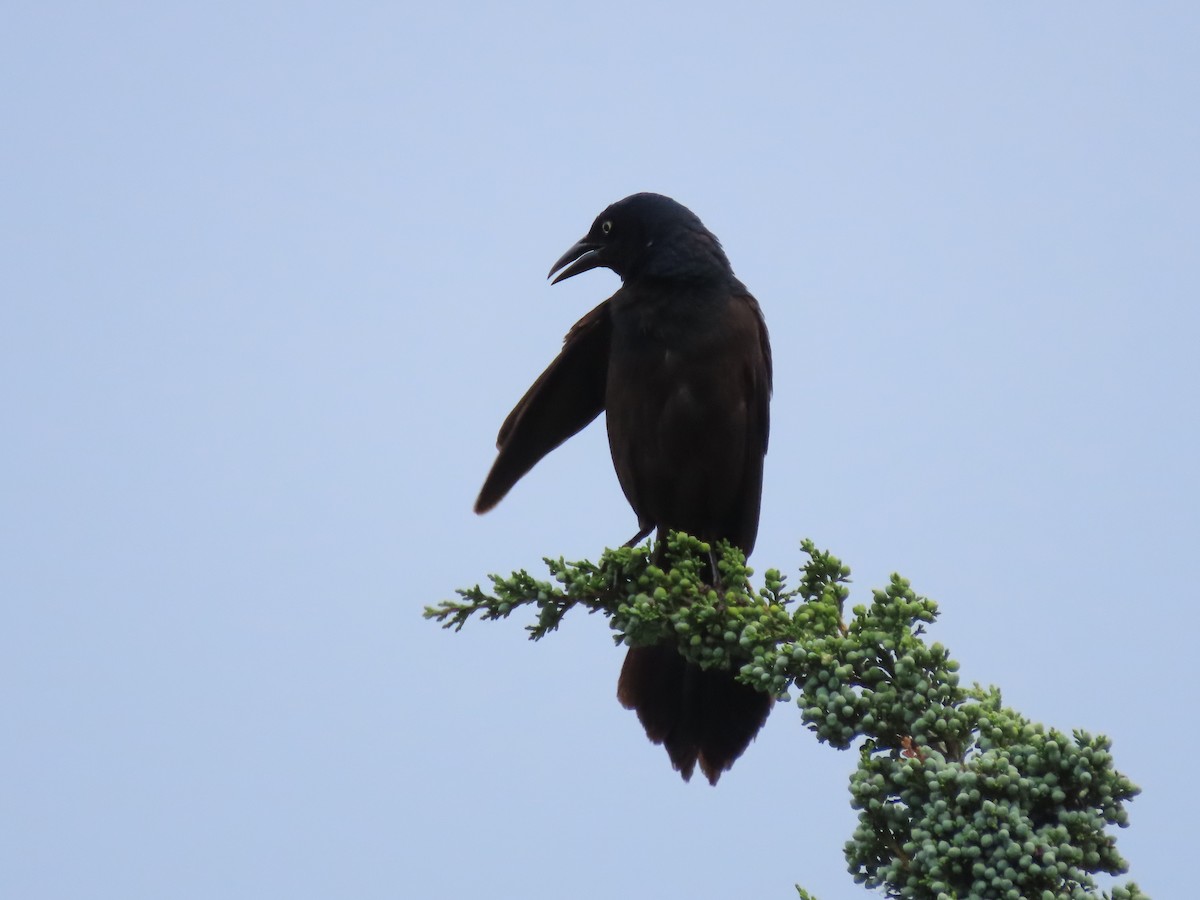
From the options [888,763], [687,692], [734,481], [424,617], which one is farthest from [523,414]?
[888,763]

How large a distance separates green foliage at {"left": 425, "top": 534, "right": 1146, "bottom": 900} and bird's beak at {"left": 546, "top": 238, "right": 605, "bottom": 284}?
2387mm

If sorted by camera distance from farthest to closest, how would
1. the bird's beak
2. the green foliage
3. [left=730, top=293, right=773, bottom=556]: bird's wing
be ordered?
1. the bird's beak
2. [left=730, top=293, right=773, bottom=556]: bird's wing
3. the green foliage

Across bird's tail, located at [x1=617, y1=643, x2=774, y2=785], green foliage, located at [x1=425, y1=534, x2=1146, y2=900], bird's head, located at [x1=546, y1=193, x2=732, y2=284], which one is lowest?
green foliage, located at [x1=425, y1=534, x2=1146, y2=900]

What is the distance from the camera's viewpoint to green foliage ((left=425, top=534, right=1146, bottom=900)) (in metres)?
2.38

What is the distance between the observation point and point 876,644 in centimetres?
276

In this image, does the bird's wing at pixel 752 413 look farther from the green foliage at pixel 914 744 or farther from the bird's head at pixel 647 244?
the green foliage at pixel 914 744

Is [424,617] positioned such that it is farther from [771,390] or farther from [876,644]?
[771,390]

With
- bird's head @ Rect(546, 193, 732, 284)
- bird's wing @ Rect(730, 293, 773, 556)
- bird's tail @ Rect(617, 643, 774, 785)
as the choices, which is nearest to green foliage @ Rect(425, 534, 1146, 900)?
bird's tail @ Rect(617, 643, 774, 785)

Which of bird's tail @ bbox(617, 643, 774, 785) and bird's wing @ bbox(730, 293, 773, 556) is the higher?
bird's wing @ bbox(730, 293, 773, 556)

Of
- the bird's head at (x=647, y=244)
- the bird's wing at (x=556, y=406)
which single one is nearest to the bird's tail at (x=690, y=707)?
the bird's wing at (x=556, y=406)

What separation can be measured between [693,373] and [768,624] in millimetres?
1868

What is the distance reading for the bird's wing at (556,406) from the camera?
5027 millimetres

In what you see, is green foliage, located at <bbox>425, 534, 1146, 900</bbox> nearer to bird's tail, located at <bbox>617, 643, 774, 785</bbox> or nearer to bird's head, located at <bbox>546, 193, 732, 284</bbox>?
bird's tail, located at <bbox>617, 643, 774, 785</bbox>

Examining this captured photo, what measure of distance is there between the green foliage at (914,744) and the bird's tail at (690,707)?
121cm
